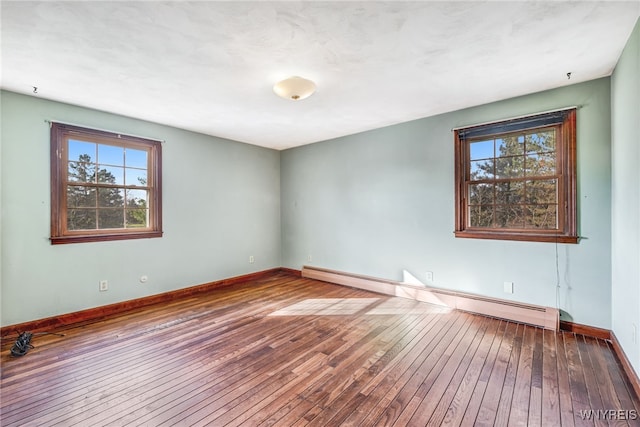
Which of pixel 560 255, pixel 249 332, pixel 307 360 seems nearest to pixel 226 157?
pixel 249 332

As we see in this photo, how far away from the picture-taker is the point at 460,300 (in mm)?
3510

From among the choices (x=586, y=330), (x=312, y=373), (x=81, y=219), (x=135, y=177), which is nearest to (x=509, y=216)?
(x=586, y=330)

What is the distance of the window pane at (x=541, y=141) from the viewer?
3061 millimetres

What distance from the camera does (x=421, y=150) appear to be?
12.9 feet

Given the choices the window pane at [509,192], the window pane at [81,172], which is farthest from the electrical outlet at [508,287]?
the window pane at [81,172]

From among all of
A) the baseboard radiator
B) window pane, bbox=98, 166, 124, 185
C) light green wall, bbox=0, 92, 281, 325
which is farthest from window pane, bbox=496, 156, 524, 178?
window pane, bbox=98, 166, 124, 185

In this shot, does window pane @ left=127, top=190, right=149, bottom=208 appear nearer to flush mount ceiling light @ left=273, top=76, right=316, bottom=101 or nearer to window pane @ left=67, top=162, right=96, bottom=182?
window pane @ left=67, top=162, right=96, bottom=182

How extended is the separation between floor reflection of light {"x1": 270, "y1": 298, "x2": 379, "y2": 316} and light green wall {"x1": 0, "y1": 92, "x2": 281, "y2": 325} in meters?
1.73

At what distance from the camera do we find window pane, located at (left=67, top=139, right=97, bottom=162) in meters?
3.32

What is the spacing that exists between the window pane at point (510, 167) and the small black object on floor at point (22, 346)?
5245 millimetres

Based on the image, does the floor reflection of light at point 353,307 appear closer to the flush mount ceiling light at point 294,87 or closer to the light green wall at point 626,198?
the light green wall at point 626,198

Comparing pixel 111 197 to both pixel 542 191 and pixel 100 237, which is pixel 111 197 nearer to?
pixel 100 237

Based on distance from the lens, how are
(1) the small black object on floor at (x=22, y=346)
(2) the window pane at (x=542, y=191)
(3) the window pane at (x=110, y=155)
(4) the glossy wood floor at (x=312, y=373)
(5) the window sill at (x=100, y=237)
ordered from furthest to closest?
(3) the window pane at (x=110, y=155) → (5) the window sill at (x=100, y=237) → (2) the window pane at (x=542, y=191) → (1) the small black object on floor at (x=22, y=346) → (4) the glossy wood floor at (x=312, y=373)

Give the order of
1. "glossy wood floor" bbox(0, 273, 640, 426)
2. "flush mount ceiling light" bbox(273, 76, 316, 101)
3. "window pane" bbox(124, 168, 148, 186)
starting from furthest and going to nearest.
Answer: "window pane" bbox(124, 168, 148, 186), "flush mount ceiling light" bbox(273, 76, 316, 101), "glossy wood floor" bbox(0, 273, 640, 426)
